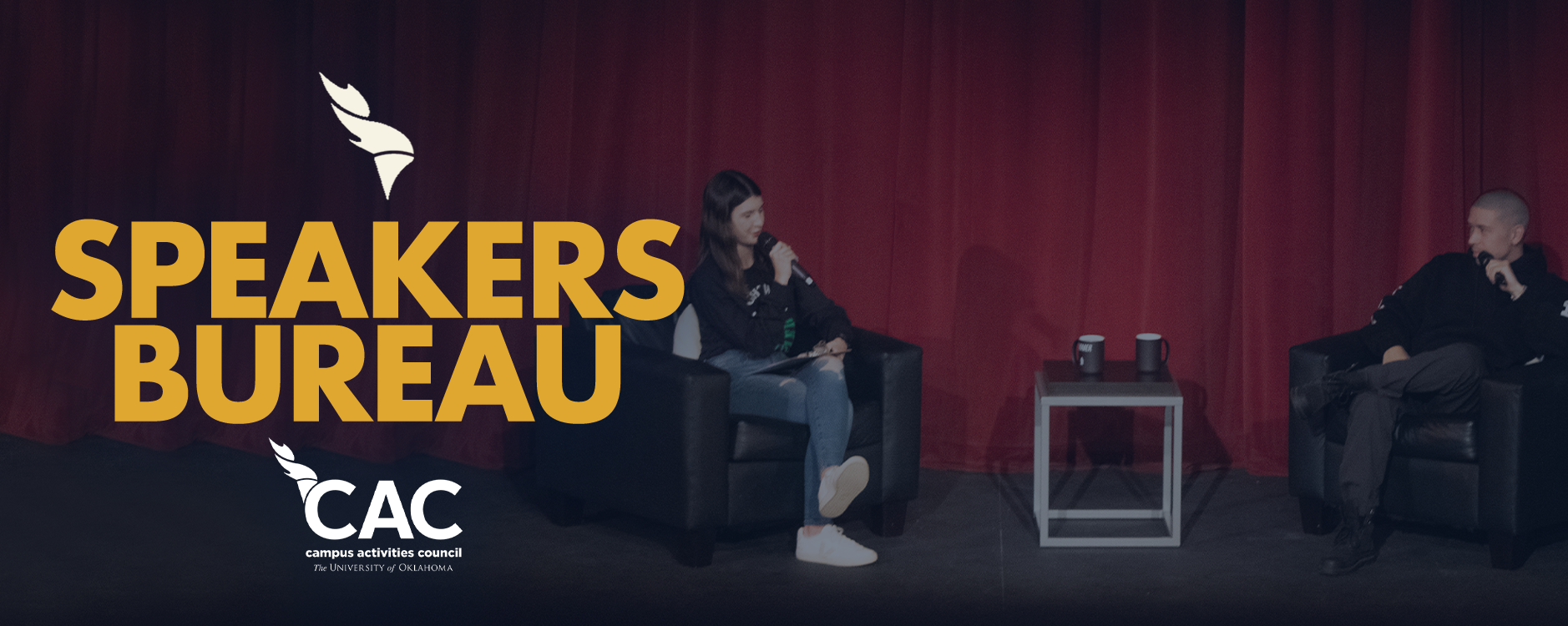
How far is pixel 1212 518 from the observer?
373cm

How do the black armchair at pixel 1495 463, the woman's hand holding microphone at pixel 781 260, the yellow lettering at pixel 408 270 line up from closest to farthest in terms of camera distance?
the black armchair at pixel 1495 463
the woman's hand holding microphone at pixel 781 260
the yellow lettering at pixel 408 270

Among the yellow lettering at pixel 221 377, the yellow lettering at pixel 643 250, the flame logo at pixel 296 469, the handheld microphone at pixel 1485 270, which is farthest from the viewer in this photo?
the yellow lettering at pixel 221 377

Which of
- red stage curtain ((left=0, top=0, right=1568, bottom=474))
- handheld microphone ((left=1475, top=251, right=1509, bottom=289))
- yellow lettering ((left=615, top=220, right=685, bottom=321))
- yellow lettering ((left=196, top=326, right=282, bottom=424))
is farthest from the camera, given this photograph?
yellow lettering ((left=196, top=326, right=282, bottom=424))

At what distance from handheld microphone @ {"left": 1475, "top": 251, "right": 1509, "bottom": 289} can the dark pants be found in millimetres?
243

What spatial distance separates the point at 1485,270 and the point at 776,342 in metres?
1.80

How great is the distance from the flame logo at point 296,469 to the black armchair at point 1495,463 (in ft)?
9.47

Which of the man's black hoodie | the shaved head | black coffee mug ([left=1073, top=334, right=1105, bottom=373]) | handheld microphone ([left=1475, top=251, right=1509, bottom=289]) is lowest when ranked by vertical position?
black coffee mug ([left=1073, top=334, right=1105, bottom=373])

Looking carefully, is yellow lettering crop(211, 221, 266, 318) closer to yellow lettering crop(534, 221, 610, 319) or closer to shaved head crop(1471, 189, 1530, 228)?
yellow lettering crop(534, 221, 610, 319)

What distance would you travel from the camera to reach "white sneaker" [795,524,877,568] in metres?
3.33

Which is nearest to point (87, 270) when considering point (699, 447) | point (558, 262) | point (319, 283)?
point (319, 283)

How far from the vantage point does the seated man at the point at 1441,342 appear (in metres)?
3.28

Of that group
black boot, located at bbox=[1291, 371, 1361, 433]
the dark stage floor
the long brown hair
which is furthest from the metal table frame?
the long brown hair

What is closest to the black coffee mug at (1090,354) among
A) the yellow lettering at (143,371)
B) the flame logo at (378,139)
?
the flame logo at (378,139)

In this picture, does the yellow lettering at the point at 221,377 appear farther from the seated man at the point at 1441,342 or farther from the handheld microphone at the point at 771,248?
the seated man at the point at 1441,342
